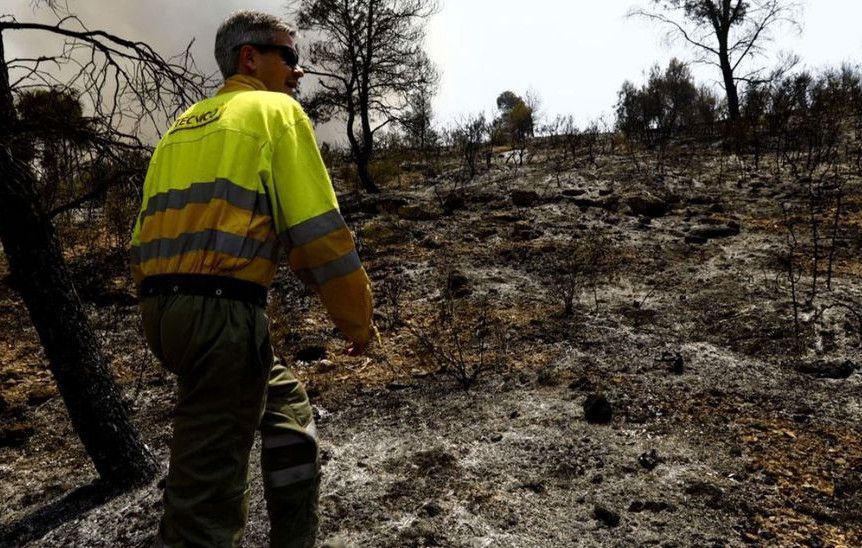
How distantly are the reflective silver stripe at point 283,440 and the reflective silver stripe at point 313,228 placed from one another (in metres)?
0.69

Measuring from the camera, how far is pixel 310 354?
4371 mm

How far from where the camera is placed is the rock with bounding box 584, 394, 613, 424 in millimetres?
2916

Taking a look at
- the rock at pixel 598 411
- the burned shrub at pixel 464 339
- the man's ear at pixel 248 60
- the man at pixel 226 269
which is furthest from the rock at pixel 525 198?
the man at pixel 226 269

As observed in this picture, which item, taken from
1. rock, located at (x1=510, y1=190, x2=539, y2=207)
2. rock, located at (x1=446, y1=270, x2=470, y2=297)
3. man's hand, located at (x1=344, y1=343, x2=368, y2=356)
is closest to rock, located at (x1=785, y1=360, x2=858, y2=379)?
rock, located at (x1=446, y1=270, x2=470, y2=297)

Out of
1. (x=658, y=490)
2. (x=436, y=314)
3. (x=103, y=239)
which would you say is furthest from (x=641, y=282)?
(x=103, y=239)

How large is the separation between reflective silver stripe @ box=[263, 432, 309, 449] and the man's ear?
116 cm

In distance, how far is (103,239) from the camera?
27.1ft

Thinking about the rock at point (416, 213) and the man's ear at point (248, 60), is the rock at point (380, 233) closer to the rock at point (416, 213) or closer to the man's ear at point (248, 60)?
the rock at point (416, 213)

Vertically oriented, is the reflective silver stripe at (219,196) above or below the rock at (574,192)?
above

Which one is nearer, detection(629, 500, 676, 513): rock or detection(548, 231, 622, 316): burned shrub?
detection(629, 500, 676, 513): rock

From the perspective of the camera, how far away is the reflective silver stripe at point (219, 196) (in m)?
1.39

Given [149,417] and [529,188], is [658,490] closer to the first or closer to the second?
[149,417]

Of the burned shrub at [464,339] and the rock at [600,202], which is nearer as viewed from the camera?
the burned shrub at [464,339]

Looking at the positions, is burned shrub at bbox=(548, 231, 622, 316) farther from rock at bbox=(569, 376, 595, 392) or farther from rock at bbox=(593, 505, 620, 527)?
rock at bbox=(593, 505, 620, 527)
